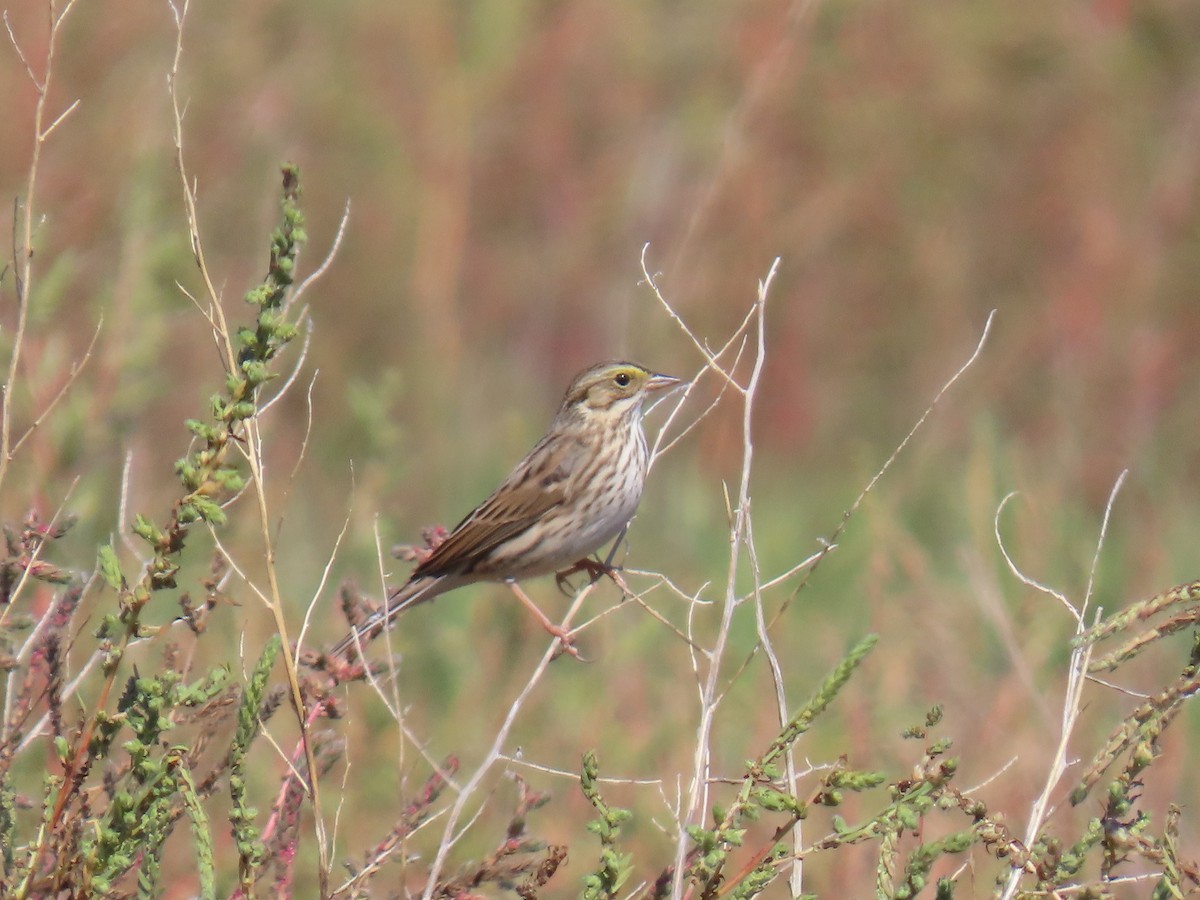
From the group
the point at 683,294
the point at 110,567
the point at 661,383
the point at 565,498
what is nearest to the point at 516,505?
the point at 565,498

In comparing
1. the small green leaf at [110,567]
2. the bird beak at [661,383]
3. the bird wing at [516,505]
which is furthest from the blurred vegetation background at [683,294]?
the small green leaf at [110,567]

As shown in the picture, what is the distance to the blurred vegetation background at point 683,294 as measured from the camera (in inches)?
225

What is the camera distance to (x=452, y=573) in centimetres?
570

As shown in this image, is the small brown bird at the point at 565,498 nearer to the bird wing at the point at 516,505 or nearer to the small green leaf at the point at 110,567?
the bird wing at the point at 516,505

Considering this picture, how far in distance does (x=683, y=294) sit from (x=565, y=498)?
14.0 feet

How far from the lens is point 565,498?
580cm

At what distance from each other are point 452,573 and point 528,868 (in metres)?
2.76

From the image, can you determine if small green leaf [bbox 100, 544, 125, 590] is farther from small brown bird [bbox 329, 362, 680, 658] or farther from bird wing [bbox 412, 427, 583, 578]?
bird wing [bbox 412, 427, 583, 578]

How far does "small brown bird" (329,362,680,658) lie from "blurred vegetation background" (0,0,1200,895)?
0.21 meters

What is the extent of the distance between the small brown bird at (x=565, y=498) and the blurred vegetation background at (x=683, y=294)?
8.2 inches

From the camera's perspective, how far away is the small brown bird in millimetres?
5609

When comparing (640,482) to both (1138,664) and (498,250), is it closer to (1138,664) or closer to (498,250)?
(1138,664)

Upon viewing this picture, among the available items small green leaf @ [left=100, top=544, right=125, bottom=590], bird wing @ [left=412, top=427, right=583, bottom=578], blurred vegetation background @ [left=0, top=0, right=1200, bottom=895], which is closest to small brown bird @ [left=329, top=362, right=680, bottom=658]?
bird wing @ [left=412, top=427, right=583, bottom=578]

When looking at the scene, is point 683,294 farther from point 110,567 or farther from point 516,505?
point 110,567
